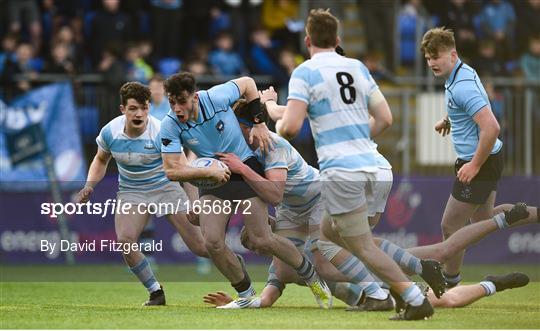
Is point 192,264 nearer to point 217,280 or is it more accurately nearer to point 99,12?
point 217,280

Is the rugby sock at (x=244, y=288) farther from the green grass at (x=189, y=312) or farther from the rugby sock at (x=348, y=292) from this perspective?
the rugby sock at (x=348, y=292)

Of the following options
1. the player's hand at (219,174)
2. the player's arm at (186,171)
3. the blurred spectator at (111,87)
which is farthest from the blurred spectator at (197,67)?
the player's hand at (219,174)

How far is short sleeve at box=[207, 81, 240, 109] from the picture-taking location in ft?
36.2

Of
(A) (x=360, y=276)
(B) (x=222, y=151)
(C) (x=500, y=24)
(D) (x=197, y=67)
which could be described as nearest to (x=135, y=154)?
(B) (x=222, y=151)

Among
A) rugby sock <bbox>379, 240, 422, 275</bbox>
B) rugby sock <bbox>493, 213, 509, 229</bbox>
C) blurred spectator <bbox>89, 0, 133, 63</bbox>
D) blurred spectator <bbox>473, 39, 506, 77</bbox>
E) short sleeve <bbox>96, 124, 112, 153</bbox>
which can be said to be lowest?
rugby sock <bbox>379, 240, 422, 275</bbox>

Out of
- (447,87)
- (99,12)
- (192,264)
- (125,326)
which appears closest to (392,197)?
(192,264)

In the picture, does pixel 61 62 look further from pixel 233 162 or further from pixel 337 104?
pixel 337 104

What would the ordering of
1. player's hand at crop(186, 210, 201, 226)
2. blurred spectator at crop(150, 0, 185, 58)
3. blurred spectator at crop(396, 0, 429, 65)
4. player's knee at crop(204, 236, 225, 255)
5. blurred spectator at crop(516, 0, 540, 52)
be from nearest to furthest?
player's knee at crop(204, 236, 225, 255), player's hand at crop(186, 210, 201, 226), blurred spectator at crop(150, 0, 185, 58), blurred spectator at crop(396, 0, 429, 65), blurred spectator at crop(516, 0, 540, 52)

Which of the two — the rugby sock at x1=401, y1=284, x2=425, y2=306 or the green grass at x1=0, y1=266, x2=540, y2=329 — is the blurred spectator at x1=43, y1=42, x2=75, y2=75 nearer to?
the green grass at x1=0, y1=266, x2=540, y2=329

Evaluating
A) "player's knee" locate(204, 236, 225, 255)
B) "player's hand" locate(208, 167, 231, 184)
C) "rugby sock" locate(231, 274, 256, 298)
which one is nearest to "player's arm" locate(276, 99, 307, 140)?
"player's hand" locate(208, 167, 231, 184)

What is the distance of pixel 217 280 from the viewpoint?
15.2 m

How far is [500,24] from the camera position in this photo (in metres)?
21.3

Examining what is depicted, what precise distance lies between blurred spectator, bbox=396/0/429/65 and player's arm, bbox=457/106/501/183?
10.5 meters

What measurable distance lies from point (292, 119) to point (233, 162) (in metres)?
1.44
